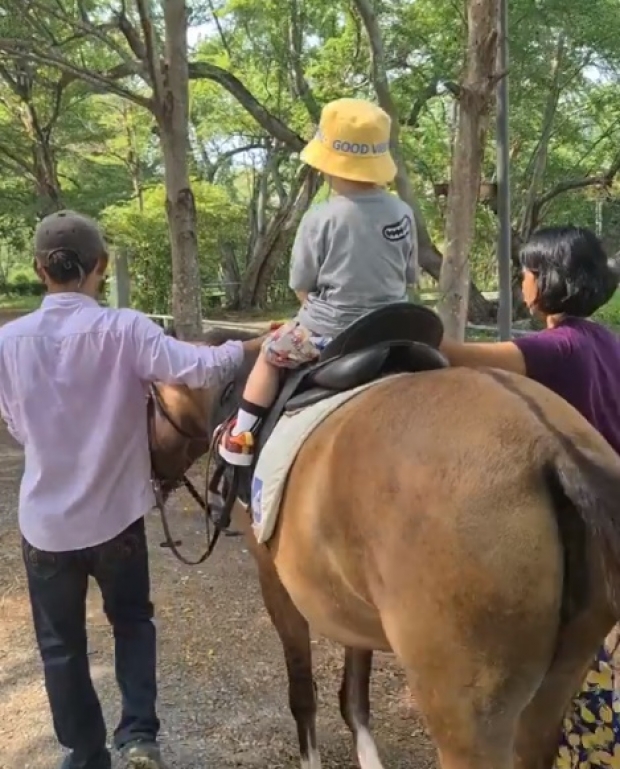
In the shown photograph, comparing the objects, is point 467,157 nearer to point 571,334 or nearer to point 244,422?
point 571,334

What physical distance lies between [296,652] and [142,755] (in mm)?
642

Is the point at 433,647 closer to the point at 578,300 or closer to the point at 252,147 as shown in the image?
the point at 578,300

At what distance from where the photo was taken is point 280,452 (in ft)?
8.23

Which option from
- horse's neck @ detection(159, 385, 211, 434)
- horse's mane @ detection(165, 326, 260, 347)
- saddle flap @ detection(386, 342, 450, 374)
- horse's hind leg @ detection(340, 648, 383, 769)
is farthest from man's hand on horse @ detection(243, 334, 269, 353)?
horse's hind leg @ detection(340, 648, 383, 769)

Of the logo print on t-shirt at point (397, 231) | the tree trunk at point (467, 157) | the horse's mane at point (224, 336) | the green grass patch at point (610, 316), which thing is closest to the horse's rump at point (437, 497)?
the logo print on t-shirt at point (397, 231)

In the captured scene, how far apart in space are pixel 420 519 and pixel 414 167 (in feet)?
57.4

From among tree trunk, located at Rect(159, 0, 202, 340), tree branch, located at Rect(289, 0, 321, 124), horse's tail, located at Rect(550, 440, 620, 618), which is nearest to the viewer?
horse's tail, located at Rect(550, 440, 620, 618)

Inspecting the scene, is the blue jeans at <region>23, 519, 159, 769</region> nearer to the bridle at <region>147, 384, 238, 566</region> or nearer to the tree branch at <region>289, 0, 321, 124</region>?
the bridle at <region>147, 384, 238, 566</region>

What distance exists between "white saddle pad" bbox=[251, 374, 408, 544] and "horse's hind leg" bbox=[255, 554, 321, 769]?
1.69ft

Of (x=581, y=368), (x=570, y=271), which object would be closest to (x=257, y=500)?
(x=581, y=368)

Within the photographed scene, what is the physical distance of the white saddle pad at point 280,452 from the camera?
8.11 feet

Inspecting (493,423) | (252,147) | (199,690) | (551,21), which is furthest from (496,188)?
(252,147)

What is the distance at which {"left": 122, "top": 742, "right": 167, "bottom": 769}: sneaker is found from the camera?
9.91ft

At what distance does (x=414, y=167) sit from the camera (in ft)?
61.3
